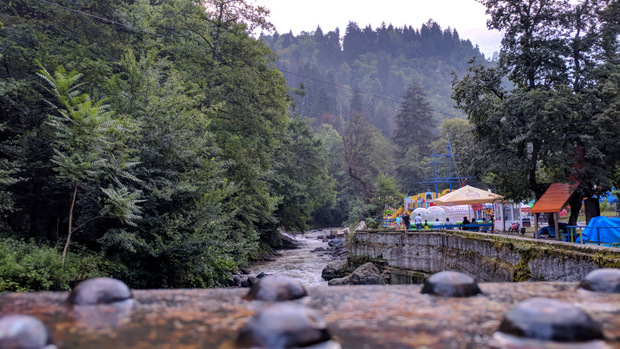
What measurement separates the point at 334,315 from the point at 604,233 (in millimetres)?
13386

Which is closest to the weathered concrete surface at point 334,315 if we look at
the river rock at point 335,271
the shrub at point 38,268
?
the shrub at point 38,268

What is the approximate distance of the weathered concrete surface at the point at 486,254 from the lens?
8.64 metres

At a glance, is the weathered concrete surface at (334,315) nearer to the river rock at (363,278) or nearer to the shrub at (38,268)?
the shrub at (38,268)

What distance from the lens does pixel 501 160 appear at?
1825 centimetres

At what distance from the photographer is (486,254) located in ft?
44.0

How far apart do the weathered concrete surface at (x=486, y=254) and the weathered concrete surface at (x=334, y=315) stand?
20.5ft

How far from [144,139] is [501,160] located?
14.7 m

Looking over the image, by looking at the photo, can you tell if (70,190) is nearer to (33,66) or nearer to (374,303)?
(33,66)

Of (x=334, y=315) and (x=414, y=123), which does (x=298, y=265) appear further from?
(x=414, y=123)

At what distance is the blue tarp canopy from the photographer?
11.9 metres

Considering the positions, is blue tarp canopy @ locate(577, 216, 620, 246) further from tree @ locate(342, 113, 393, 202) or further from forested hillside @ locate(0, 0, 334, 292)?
tree @ locate(342, 113, 393, 202)

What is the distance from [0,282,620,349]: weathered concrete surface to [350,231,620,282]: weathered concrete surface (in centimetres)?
624

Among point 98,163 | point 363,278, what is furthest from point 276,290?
point 363,278

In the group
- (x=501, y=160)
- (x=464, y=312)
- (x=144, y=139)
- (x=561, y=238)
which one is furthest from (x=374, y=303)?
(x=501, y=160)
